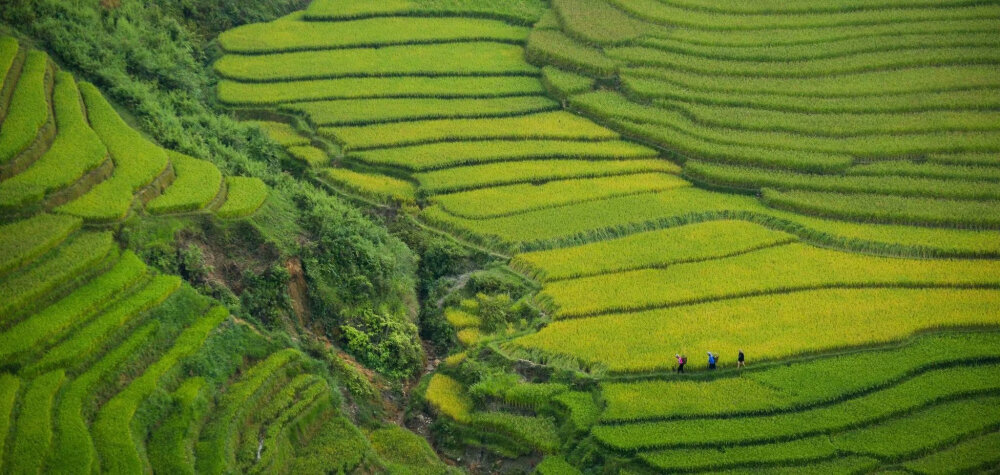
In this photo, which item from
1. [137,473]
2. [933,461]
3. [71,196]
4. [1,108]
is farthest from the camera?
[1,108]

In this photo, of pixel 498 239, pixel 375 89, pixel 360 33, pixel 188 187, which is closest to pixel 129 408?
pixel 188 187

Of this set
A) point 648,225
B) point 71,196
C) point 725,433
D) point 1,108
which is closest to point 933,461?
point 725,433

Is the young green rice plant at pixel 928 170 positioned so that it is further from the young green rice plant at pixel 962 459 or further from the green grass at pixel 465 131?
the young green rice plant at pixel 962 459

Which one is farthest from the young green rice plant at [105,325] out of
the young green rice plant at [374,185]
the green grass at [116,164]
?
the young green rice plant at [374,185]

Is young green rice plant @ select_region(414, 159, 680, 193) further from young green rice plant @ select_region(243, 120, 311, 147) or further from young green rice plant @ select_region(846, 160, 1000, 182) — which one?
young green rice plant @ select_region(846, 160, 1000, 182)

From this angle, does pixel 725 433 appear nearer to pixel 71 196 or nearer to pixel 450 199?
pixel 450 199

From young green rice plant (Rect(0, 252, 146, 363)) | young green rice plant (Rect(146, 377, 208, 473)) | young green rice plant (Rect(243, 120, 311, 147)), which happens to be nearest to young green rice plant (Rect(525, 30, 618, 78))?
young green rice plant (Rect(243, 120, 311, 147))

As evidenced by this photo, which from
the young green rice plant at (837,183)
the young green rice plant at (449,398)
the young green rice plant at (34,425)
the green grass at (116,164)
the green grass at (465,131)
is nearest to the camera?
the young green rice plant at (34,425)
